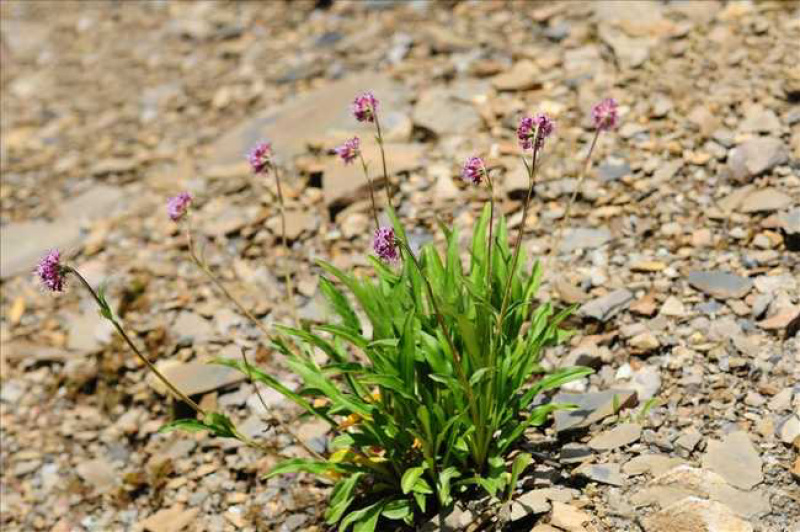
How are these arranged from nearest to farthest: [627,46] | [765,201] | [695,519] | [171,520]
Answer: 1. [695,519]
2. [171,520]
3. [765,201]
4. [627,46]

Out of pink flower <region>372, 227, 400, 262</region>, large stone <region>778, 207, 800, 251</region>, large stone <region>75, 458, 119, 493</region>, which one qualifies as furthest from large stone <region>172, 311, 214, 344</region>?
large stone <region>778, 207, 800, 251</region>

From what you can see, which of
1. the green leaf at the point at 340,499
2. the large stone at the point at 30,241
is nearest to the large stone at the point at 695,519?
the green leaf at the point at 340,499

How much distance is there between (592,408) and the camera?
390 centimetres

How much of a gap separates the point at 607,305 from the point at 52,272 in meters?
2.64

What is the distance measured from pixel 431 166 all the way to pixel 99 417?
2535 mm

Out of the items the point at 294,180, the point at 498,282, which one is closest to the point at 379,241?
the point at 498,282

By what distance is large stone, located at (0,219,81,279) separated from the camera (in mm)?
6348

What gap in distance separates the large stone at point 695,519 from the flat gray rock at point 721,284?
135 centimetres

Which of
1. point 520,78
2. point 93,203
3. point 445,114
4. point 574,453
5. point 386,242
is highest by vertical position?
point 386,242

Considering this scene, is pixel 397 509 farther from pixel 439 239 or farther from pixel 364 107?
pixel 439 239

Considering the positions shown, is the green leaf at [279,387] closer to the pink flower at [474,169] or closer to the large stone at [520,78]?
the pink flower at [474,169]

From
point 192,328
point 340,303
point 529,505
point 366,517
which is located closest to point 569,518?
point 529,505

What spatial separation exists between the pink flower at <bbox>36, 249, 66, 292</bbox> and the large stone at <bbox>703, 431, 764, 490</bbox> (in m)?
2.49

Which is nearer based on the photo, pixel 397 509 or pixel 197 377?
pixel 397 509
